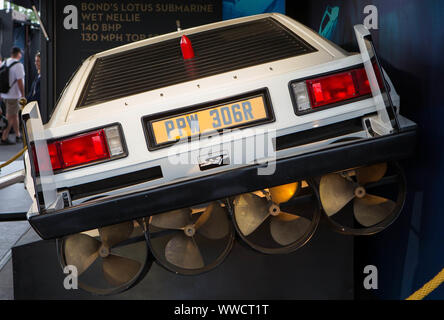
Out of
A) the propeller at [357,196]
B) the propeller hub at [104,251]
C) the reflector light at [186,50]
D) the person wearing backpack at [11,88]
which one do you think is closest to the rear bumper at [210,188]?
the propeller at [357,196]

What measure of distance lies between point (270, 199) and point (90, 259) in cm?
115

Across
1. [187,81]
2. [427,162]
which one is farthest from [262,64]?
[427,162]

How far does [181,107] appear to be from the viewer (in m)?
2.83

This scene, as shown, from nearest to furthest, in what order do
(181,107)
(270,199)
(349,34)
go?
(181,107)
(270,199)
(349,34)

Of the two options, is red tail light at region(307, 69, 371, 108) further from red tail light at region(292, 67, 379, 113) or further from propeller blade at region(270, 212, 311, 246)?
propeller blade at region(270, 212, 311, 246)

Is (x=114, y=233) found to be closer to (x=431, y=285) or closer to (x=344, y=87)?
(x=344, y=87)

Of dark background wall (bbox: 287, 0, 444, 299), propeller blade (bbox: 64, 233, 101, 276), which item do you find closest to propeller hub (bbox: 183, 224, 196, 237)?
propeller blade (bbox: 64, 233, 101, 276)

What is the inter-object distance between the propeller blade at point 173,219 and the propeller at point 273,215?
1.03 feet

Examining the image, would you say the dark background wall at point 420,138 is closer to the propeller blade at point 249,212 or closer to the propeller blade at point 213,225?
the propeller blade at point 249,212

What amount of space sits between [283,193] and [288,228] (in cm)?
22

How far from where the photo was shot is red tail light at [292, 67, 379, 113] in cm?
288

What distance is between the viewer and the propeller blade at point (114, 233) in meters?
3.32

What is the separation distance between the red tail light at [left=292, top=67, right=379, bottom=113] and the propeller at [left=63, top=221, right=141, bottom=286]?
1.32 m
